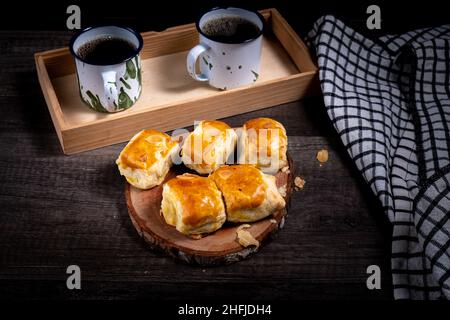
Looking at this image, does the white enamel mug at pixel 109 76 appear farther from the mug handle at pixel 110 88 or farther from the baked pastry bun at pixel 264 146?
the baked pastry bun at pixel 264 146

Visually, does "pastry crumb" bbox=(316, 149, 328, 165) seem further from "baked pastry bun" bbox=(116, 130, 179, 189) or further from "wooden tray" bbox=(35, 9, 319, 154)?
"baked pastry bun" bbox=(116, 130, 179, 189)

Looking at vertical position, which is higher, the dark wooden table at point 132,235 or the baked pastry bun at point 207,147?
the baked pastry bun at point 207,147

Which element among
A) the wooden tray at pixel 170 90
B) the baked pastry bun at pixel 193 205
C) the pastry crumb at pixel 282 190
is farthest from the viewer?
A: the wooden tray at pixel 170 90

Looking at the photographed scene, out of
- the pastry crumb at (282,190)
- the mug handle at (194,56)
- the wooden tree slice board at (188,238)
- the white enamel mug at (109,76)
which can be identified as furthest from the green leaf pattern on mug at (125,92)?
the pastry crumb at (282,190)

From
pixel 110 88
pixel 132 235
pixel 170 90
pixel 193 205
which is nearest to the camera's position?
pixel 193 205

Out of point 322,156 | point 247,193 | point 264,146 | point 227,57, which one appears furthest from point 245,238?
point 227,57

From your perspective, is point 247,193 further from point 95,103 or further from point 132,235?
point 95,103
